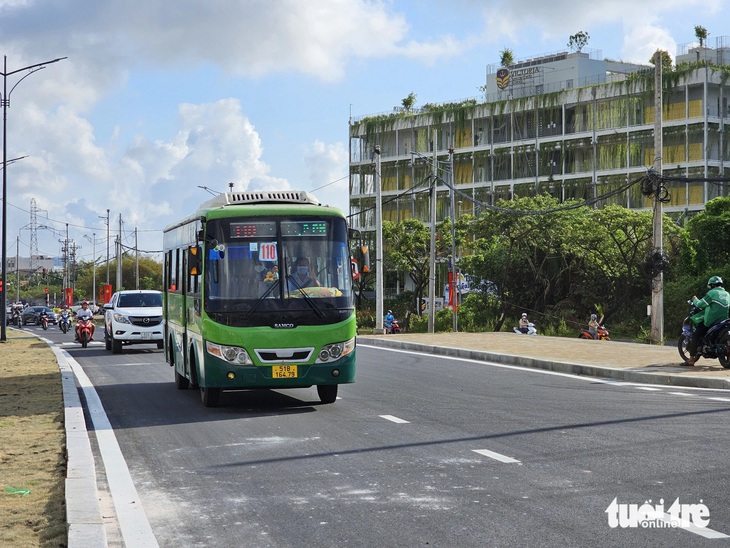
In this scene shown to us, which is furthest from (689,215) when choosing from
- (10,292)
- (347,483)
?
(10,292)

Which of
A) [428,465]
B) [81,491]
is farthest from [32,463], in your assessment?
[428,465]

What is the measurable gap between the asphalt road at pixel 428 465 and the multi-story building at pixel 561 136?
63.1 meters

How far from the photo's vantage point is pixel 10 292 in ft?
612

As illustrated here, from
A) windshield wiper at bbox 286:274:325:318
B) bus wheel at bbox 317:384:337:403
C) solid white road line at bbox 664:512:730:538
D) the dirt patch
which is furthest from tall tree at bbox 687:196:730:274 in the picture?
solid white road line at bbox 664:512:730:538

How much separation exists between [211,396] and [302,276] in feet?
7.10

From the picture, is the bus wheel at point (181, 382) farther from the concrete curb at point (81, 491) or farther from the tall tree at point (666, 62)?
the tall tree at point (666, 62)

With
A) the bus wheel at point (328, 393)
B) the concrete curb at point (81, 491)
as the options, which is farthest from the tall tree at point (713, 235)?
the concrete curb at point (81, 491)

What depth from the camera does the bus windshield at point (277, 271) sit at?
1529 centimetres

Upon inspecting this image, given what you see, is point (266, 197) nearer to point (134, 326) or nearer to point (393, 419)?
point (393, 419)

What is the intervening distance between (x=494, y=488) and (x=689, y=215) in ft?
233

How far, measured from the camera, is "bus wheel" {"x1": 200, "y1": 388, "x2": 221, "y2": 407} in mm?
15891

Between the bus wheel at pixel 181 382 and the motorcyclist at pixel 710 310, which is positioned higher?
the motorcyclist at pixel 710 310

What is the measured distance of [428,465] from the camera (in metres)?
10.1

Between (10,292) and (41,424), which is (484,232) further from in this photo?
(10,292)
